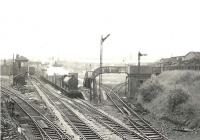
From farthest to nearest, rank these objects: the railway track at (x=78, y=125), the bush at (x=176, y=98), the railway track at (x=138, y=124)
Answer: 1. the bush at (x=176, y=98)
2. the railway track at (x=138, y=124)
3. the railway track at (x=78, y=125)

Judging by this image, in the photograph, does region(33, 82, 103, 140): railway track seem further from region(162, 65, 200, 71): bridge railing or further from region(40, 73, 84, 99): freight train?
region(162, 65, 200, 71): bridge railing

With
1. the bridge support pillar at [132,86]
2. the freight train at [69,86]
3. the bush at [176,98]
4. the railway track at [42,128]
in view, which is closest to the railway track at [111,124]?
the railway track at [42,128]

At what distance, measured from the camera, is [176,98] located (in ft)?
89.2

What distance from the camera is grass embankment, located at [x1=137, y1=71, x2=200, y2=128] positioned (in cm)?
2527

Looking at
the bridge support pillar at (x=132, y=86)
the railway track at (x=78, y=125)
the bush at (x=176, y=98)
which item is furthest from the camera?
the bridge support pillar at (x=132, y=86)

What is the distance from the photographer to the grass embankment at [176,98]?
25.3 metres

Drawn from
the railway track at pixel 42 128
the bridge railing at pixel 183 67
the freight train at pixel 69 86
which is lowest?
the railway track at pixel 42 128

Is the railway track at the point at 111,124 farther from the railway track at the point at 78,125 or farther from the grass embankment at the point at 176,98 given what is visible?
the grass embankment at the point at 176,98

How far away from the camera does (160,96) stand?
3067 cm

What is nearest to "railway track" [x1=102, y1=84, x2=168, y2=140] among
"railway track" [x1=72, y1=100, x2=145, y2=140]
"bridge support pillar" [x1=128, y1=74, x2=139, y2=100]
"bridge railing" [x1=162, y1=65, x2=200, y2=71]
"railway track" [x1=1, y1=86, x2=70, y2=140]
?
"railway track" [x1=72, y1=100, x2=145, y2=140]

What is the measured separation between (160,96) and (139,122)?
599 cm

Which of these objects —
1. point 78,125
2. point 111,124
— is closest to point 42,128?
point 78,125

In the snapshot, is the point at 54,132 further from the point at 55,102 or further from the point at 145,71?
the point at 145,71

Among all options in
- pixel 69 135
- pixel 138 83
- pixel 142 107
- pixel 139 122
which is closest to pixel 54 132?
pixel 69 135
